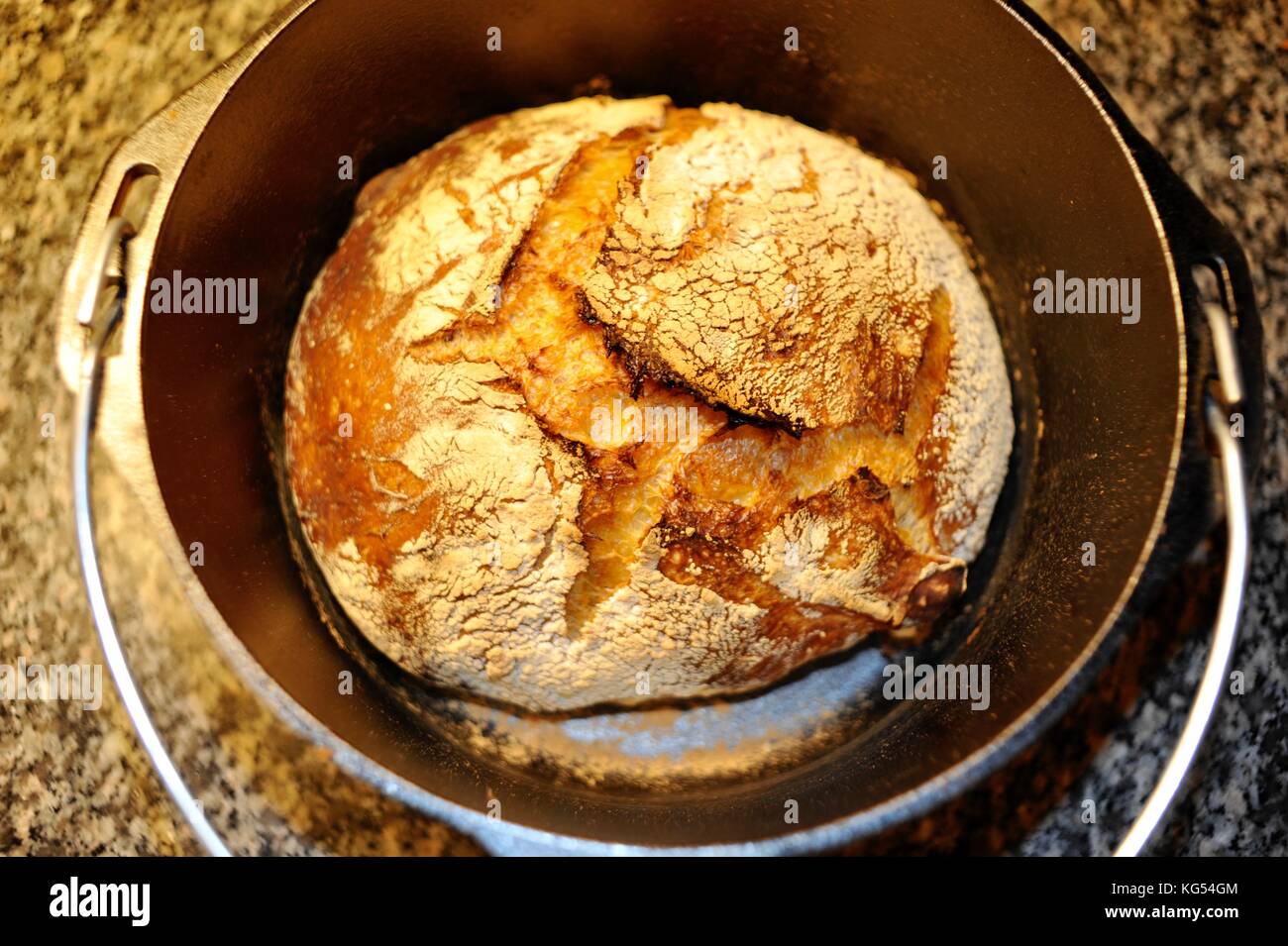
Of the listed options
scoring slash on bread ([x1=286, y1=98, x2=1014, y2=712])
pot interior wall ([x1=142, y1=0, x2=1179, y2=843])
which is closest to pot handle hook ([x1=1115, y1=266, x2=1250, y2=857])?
pot interior wall ([x1=142, y1=0, x2=1179, y2=843])

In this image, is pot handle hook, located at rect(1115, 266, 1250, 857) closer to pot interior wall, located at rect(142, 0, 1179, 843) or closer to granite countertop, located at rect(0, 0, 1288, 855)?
pot interior wall, located at rect(142, 0, 1179, 843)

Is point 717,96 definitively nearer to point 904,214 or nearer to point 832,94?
point 832,94

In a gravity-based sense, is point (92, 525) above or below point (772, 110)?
below

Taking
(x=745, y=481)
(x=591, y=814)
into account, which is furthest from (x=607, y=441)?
(x=591, y=814)

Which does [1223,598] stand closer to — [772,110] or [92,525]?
[772,110]

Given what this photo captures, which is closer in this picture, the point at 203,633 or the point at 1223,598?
the point at 1223,598

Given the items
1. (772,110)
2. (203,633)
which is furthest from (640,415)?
(203,633)

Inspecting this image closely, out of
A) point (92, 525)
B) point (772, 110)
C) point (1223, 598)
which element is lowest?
point (1223, 598)

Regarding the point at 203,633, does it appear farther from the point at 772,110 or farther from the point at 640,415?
the point at 772,110
